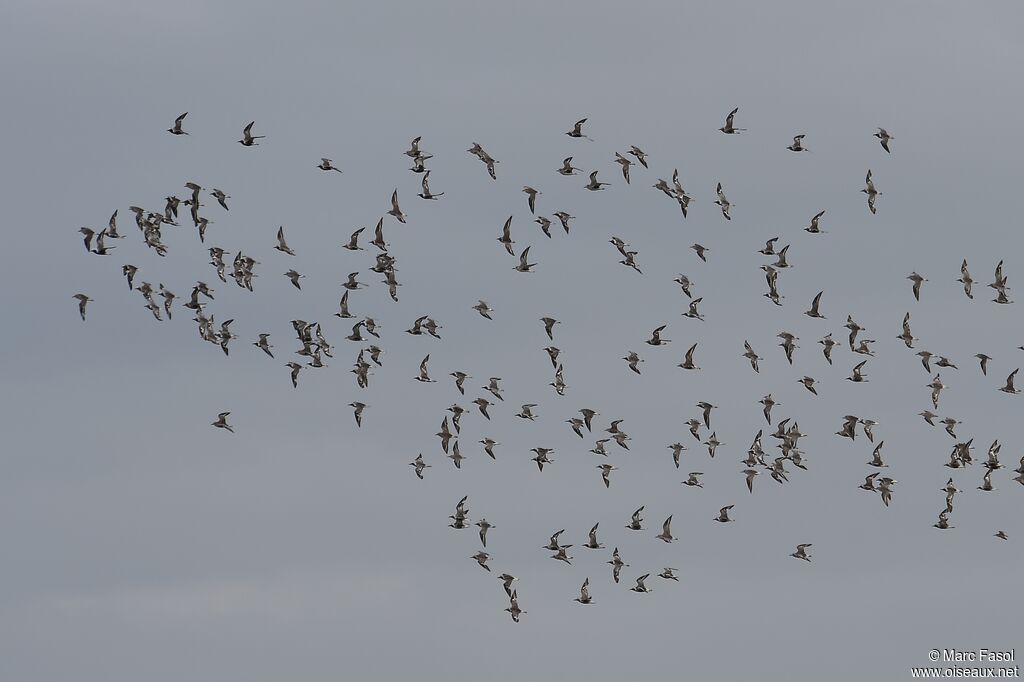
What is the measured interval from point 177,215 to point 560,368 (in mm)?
17116

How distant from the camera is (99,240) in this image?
11419 centimetres

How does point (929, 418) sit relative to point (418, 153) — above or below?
below

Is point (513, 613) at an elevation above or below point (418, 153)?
below

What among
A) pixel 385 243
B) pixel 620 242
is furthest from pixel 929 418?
pixel 385 243

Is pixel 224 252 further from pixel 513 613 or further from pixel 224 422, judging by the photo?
pixel 513 613

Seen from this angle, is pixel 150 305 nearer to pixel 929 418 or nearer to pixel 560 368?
pixel 560 368

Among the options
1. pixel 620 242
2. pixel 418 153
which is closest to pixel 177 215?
pixel 418 153

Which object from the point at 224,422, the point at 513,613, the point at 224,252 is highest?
the point at 224,252

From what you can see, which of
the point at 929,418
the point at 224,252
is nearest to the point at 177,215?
the point at 224,252

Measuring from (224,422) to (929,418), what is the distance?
2848cm

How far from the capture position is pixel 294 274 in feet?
385

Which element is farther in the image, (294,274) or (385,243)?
(294,274)

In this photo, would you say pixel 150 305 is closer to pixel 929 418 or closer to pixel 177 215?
pixel 177 215

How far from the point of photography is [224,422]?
11244 centimetres
